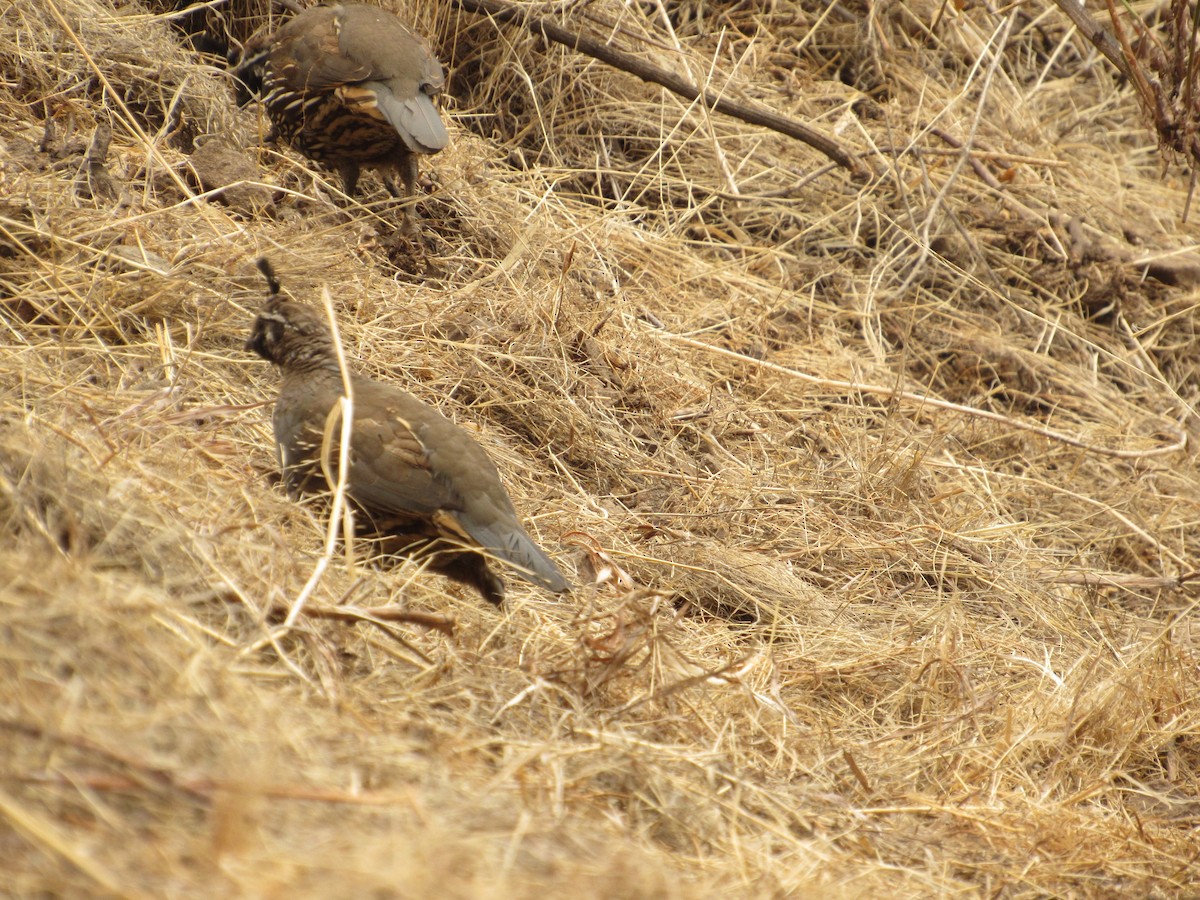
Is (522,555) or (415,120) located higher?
(415,120)

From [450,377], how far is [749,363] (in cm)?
140

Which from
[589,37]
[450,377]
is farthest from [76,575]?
[589,37]

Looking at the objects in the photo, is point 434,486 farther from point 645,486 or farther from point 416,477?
point 645,486

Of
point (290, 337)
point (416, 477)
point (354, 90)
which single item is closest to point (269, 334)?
point (290, 337)

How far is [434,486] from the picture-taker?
3.29m

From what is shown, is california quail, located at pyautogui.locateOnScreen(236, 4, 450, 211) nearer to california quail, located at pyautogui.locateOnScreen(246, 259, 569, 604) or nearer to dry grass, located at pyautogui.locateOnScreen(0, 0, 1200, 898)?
dry grass, located at pyautogui.locateOnScreen(0, 0, 1200, 898)

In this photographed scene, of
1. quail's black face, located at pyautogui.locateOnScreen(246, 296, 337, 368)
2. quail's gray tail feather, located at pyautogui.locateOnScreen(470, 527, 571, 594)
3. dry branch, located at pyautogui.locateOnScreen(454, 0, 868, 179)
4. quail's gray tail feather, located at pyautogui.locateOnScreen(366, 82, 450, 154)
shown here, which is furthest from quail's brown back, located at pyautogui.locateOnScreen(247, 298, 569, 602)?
dry branch, located at pyautogui.locateOnScreen(454, 0, 868, 179)

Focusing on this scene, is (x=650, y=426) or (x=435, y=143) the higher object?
(x=435, y=143)

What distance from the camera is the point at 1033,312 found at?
627 cm

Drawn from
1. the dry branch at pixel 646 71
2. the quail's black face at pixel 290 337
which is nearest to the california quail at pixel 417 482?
the quail's black face at pixel 290 337

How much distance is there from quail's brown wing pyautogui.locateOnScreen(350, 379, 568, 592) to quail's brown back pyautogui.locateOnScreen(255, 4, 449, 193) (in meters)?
1.73

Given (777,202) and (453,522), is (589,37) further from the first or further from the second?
(453,522)

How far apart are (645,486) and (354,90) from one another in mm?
1842

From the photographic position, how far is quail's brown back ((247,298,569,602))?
10.7 ft
